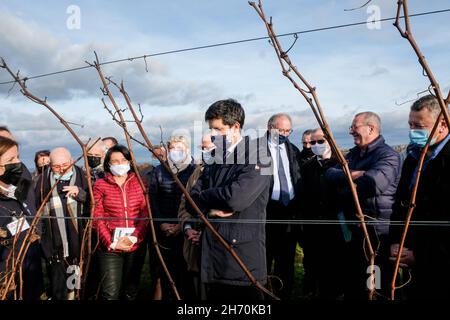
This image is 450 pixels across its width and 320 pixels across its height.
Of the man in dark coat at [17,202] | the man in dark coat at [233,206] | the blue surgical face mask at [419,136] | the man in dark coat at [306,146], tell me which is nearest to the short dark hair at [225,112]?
the man in dark coat at [233,206]

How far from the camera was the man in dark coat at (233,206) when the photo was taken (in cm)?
266

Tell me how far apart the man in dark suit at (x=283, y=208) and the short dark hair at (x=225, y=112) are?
154 cm

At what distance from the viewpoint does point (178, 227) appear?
4059 mm

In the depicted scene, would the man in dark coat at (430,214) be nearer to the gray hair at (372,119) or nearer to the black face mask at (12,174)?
the gray hair at (372,119)

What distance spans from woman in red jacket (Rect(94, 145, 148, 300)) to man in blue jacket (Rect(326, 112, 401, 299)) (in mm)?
1980

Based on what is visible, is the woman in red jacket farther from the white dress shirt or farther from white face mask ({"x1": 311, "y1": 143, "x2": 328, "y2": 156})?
white face mask ({"x1": 311, "y1": 143, "x2": 328, "y2": 156})

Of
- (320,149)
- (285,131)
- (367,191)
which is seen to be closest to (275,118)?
(285,131)

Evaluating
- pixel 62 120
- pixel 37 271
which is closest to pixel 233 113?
pixel 62 120

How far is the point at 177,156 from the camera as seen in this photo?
4.40 meters

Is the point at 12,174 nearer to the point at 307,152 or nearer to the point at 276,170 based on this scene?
the point at 276,170

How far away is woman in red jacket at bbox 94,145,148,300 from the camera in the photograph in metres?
3.90

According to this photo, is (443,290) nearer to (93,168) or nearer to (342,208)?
(342,208)

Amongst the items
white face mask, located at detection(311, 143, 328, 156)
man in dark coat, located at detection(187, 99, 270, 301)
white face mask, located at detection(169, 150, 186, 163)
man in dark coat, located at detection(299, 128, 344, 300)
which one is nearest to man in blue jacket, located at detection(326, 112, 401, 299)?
man in dark coat, located at detection(299, 128, 344, 300)
